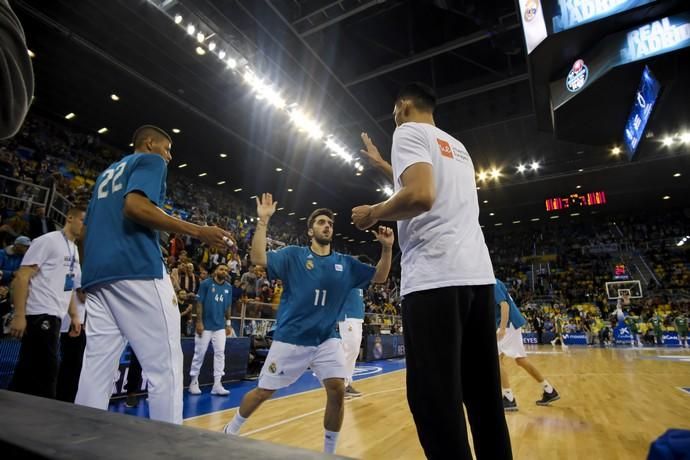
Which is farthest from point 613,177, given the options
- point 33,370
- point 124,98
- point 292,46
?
point 33,370

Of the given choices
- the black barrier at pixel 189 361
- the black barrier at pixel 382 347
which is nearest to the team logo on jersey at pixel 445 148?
the black barrier at pixel 189 361

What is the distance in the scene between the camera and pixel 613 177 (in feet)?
69.3

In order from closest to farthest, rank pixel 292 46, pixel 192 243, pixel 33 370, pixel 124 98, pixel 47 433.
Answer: pixel 47 433
pixel 33 370
pixel 292 46
pixel 124 98
pixel 192 243

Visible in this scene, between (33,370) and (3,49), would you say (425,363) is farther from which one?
(33,370)

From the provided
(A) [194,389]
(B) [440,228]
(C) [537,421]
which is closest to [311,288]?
(B) [440,228]

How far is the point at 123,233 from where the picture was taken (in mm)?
2119

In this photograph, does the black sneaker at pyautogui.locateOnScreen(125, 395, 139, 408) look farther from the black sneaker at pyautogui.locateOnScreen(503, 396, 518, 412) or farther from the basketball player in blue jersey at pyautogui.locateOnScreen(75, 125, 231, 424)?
the black sneaker at pyautogui.locateOnScreen(503, 396, 518, 412)

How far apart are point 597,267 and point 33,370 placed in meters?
32.9

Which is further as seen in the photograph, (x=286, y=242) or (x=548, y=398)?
(x=286, y=242)

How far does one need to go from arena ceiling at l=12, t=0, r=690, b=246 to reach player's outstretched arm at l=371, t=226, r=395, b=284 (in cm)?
616

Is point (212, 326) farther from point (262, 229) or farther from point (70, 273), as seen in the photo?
point (262, 229)

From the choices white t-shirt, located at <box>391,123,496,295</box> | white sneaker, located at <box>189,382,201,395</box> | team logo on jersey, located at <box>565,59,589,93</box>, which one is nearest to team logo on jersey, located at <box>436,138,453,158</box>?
white t-shirt, located at <box>391,123,496,295</box>

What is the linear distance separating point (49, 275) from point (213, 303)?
141 inches

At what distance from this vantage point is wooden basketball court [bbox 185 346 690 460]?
3648 millimetres
